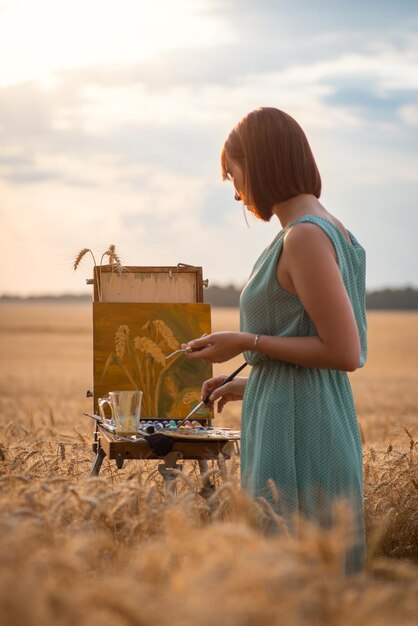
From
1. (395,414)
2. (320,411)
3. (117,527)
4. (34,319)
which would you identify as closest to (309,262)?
(320,411)

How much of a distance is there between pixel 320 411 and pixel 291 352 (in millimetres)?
256

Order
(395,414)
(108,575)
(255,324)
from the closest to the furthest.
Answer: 1. (108,575)
2. (255,324)
3. (395,414)

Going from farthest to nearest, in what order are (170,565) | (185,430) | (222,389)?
(185,430)
(222,389)
(170,565)

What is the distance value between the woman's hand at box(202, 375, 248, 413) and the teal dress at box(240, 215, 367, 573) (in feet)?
1.45

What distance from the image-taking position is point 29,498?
8.40 feet

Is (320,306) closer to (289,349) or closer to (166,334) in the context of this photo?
(289,349)

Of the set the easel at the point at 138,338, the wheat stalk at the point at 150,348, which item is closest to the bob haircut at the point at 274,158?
the easel at the point at 138,338

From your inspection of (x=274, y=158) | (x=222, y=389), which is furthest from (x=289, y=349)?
(x=222, y=389)

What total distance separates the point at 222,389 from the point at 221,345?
0.55 meters

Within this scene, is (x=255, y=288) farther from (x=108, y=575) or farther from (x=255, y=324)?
(x=108, y=575)

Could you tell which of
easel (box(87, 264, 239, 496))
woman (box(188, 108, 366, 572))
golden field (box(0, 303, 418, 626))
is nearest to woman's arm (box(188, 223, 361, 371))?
woman (box(188, 108, 366, 572))

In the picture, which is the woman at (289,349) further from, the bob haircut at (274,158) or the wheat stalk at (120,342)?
the wheat stalk at (120,342)

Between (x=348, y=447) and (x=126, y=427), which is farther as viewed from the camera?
(x=126, y=427)

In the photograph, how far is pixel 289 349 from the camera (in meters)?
2.73
